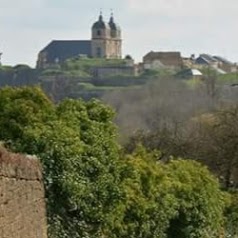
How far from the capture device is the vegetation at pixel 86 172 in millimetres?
16156

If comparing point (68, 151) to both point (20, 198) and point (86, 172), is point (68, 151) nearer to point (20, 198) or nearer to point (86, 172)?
point (86, 172)

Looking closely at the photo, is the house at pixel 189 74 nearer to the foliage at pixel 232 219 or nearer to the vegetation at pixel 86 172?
the foliage at pixel 232 219

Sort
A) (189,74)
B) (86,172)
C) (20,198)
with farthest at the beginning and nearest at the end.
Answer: (189,74)
(86,172)
(20,198)

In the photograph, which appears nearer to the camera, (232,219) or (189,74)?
(232,219)

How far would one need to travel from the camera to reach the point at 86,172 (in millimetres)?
16953

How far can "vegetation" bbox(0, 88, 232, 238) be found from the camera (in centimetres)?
1616

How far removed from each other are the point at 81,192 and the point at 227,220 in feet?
45.2

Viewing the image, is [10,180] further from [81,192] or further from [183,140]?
[183,140]

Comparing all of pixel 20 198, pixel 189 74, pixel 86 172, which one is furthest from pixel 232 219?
pixel 189 74

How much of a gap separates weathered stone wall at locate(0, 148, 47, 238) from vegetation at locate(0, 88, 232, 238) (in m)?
2.75

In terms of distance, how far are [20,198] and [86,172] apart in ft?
17.6

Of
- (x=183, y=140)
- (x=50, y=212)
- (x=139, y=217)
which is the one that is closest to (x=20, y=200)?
(x=50, y=212)

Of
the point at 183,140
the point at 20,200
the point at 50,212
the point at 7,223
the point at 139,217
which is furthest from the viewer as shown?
the point at 183,140

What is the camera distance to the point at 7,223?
35.3 ft
